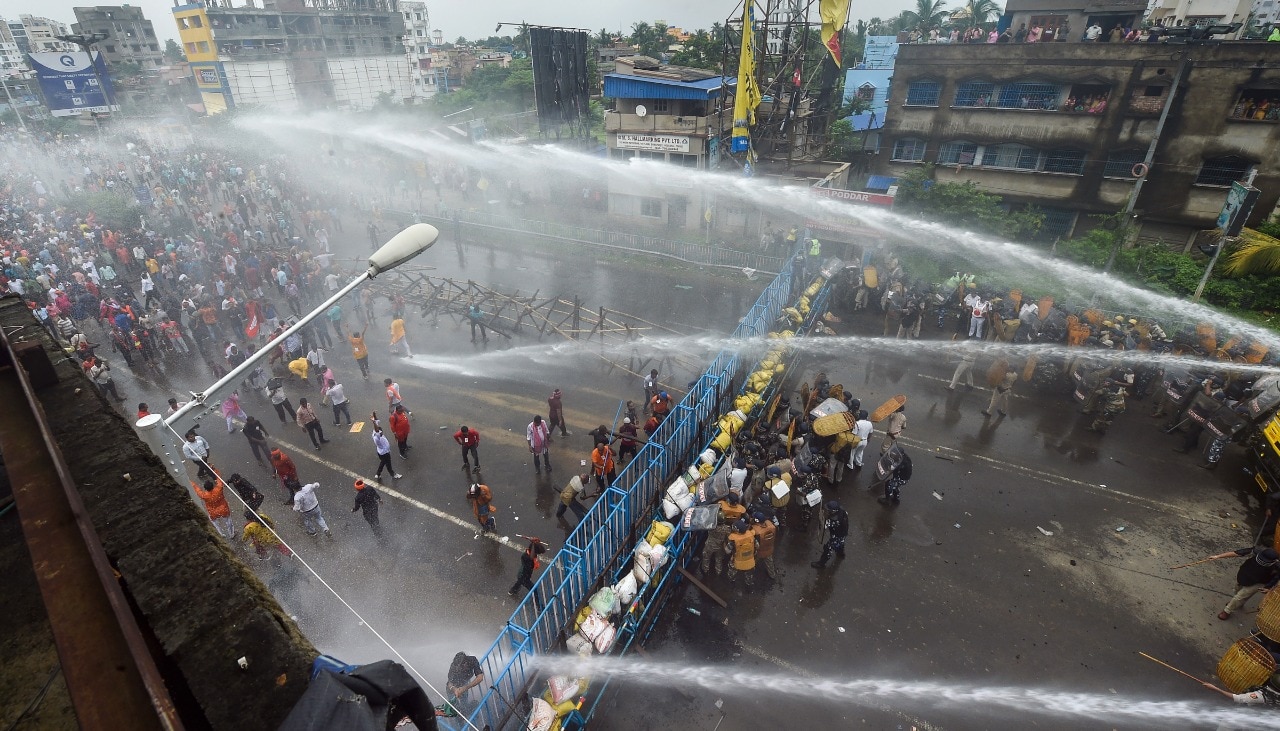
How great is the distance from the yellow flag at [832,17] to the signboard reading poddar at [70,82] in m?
46.3

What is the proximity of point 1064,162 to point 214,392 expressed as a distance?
2969 centimetres

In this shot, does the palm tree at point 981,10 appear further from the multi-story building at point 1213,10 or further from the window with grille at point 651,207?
the window with grille at point 651,207

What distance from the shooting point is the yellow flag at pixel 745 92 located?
20.0 meters

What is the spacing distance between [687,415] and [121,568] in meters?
9.16

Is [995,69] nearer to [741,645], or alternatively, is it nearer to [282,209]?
[741,645]

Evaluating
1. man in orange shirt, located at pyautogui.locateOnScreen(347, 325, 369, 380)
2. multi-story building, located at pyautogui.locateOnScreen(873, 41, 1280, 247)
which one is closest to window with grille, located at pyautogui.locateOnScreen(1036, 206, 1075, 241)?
multi-story building, located at pyautogui.locateOnScreen(873, 41, 1280, 247)

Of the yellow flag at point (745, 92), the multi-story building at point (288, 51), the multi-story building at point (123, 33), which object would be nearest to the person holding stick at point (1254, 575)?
the yellow flag at point (745, 92)

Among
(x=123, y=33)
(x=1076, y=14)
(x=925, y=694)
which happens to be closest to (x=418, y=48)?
(x=123, y=33)

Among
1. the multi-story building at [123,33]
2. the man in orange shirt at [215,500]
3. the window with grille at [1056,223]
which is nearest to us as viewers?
the man in orange shirt at [215,500]

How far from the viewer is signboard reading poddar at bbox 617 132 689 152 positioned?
25489mm

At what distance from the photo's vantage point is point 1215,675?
7.93 metres

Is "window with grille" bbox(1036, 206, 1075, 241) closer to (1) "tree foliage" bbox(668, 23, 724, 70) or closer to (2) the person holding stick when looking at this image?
(2) the person holding stick

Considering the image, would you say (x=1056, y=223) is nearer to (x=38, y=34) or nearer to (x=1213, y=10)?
(x=1213, y=10)

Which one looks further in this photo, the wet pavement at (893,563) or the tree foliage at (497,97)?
the tree foliage at (497,97)
